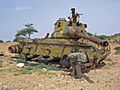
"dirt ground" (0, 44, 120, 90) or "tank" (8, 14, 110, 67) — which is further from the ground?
"tank" (8, 14, 110, 67)

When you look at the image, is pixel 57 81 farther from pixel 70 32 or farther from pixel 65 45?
pixel 70 32

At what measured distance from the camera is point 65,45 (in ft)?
48.0

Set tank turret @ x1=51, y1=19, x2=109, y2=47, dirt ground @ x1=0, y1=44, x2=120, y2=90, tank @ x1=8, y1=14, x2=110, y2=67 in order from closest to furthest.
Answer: dirt ground @ x1=0, y1=44, x2=120, y2=90 < tank @ x1=8, y1=14, x2=110, y2=67 < tank turret @ x1=51, y1=19, x2=109, y2=47

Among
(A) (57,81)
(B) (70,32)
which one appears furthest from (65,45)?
(A) (57,81)

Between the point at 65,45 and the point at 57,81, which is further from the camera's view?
the point at 65,45

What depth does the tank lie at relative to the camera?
46.0 feet

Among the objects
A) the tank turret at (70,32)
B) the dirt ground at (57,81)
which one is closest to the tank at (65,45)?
the tank turret at (70,32)

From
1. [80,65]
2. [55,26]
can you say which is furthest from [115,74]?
[55,26]

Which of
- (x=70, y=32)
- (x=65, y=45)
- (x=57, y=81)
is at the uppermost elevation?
(x=70, y=32)

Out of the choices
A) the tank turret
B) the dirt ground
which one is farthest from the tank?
the dirt ground

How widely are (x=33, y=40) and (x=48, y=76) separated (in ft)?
17.2

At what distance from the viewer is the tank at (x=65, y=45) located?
14023mm

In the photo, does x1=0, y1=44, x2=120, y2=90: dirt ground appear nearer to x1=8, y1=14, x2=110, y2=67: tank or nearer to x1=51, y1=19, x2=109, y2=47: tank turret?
x1=8, y1=14, x2=110, y2=67: tank

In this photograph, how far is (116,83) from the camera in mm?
10195
